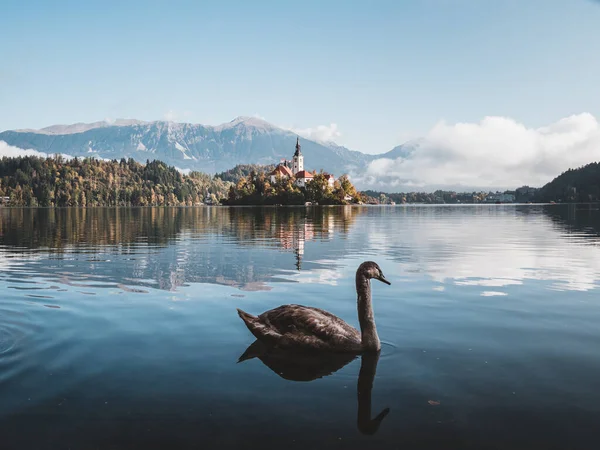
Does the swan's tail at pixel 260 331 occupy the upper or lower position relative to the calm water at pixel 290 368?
upper

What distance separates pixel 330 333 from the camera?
1298 cm

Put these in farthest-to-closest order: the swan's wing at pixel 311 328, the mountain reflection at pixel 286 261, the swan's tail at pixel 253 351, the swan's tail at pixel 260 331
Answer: the mountain reflection at pixel 286 261 < the swan's tail at pixel 260 331 < the swan's wing at pixel 311 328 < the swan's tail at pixel 253 351

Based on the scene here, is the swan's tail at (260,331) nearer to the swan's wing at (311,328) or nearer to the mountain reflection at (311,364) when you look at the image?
the swan's wing at (311,328)

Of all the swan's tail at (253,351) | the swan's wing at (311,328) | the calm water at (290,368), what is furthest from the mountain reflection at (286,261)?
the swan's wing at (311,328)

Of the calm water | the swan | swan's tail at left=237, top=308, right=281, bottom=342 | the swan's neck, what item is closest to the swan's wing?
the swan

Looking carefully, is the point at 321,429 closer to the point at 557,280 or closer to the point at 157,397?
the point at 157,397

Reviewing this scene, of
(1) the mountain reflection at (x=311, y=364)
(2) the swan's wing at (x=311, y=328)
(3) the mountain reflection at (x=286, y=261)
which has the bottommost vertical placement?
(1) the mountain reflection at (x=311, y=364)

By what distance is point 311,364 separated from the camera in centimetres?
1243

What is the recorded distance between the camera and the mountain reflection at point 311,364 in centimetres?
1103

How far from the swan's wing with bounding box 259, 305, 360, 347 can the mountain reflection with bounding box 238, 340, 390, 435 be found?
0.34 m

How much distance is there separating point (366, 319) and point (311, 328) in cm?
147

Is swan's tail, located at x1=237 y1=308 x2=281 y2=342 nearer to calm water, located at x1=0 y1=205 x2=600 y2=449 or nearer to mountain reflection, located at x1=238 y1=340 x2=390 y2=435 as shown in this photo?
mountain reflection, located at x1=238 y1=340 x2=390 y2=435

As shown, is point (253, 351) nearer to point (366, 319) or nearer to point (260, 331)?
point (260, 331)

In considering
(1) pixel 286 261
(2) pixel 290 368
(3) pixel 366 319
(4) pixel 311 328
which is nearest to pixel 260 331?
(4) pixel 311 328
